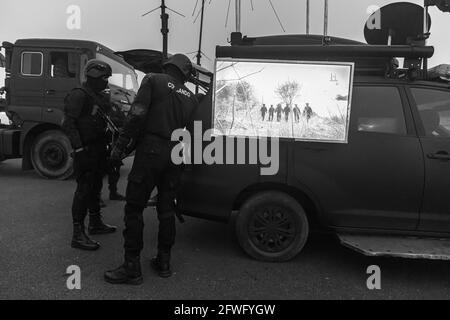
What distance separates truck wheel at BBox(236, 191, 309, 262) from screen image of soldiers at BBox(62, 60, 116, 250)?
1.49 metres

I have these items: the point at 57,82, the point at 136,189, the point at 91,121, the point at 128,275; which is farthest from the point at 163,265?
the point at 57,82

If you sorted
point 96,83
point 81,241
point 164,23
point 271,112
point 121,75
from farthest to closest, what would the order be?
point 164,23
point 121,75
point 96,83
point 81,241
point 271,112

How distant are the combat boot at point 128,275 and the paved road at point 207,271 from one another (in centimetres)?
5

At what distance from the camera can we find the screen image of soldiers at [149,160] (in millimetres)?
3205

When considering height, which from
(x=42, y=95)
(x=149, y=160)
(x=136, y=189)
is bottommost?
(x=136, y=189)

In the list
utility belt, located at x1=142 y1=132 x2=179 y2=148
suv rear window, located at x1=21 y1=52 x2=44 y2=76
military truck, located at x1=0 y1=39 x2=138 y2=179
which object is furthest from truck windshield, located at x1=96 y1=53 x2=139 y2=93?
utility belt, located at x1=142 y1=132 x2=179 y2=148

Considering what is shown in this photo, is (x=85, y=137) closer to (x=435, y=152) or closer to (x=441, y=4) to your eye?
(x=435, y=152)

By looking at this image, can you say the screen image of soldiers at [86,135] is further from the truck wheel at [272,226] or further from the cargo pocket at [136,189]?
the truck wheel at [272,226]

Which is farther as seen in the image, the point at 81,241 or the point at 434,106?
the point at 81,241

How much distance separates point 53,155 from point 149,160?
5123 millimetres

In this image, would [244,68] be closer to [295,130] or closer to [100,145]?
[295,130]

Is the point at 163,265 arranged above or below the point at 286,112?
below

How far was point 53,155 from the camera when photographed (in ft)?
25.0

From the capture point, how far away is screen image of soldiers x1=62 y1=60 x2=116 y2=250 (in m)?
3.89
